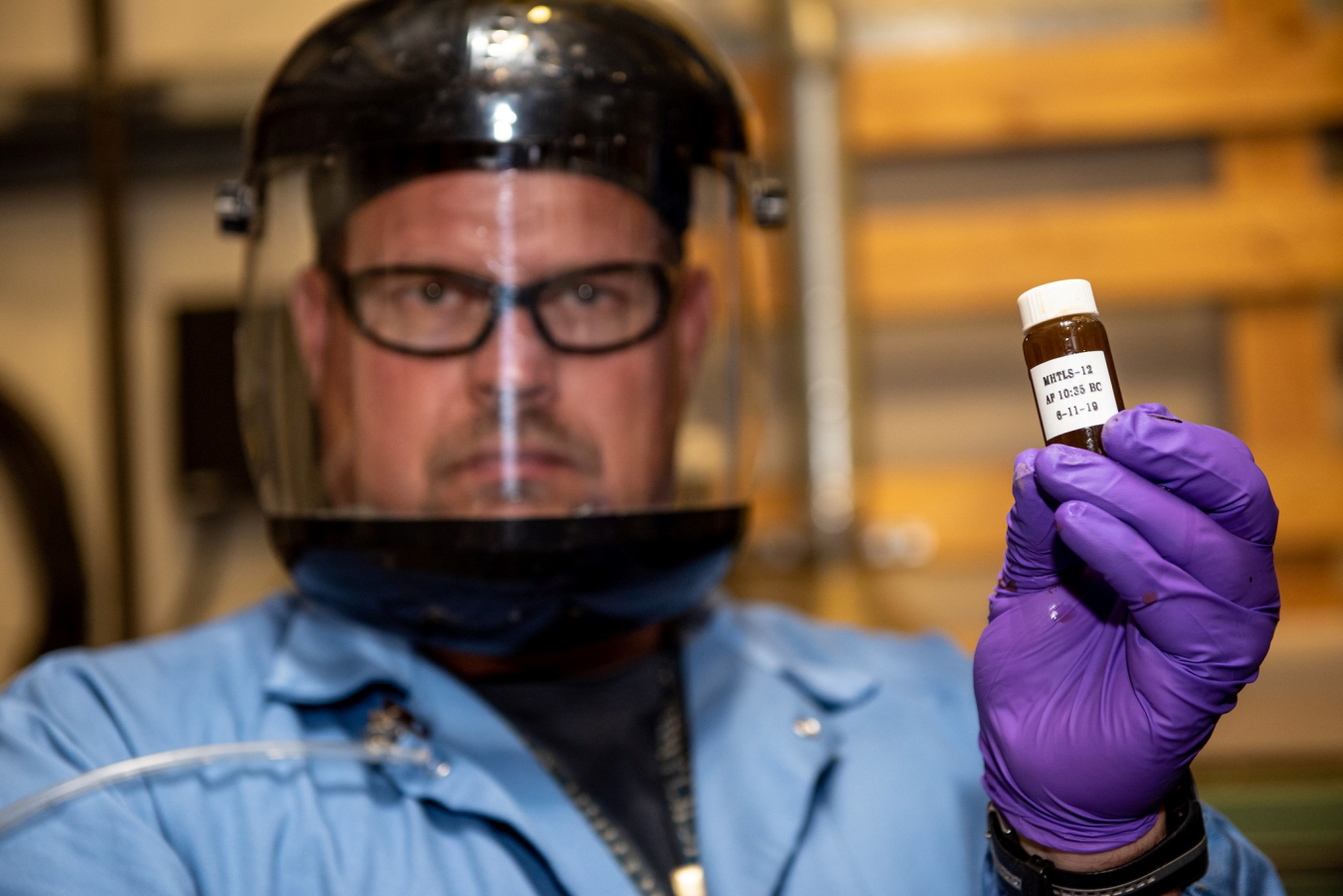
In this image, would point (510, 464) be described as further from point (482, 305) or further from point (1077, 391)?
point (1077, 391)

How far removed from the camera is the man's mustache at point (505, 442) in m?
1.02

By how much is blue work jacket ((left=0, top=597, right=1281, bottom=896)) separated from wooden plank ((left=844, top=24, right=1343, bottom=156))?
133 cm

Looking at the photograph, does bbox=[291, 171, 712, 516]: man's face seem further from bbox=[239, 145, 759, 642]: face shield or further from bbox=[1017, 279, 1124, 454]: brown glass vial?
bbox=[1017, 279, 1124, 454]: brown glass vial

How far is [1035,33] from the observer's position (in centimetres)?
223

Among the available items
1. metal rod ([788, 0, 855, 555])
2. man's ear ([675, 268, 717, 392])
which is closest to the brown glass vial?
man's ear ([675, 268, 717, 392])

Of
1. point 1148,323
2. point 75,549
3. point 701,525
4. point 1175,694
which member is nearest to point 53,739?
point 701,525

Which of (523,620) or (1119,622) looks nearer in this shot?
(1119,622)

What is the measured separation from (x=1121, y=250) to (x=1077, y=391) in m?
1.59

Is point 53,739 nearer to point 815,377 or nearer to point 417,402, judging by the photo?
point 417,402

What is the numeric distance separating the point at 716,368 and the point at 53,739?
77 cm

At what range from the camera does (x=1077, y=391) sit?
2.24ft

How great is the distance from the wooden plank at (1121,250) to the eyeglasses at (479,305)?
3.64 ft

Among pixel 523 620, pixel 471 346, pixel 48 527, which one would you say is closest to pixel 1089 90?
pixel 471 346

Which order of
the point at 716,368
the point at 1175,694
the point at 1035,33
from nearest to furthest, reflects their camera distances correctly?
the point at 1175,694, the point at 716,368, the point at 1035,33
